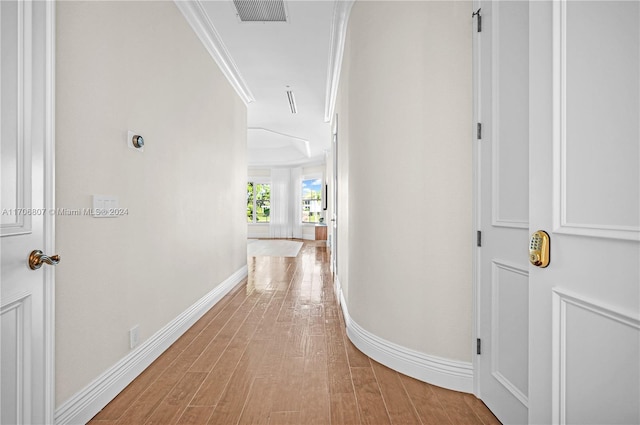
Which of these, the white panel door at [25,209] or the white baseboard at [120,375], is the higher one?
the white panel door at [25,209]

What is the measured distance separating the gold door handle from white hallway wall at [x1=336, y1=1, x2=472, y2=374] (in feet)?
5.72

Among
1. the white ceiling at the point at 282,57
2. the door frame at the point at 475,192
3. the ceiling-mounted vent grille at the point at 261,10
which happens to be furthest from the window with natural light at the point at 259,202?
the door frame at the point at 475,192

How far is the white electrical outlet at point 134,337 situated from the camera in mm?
2091

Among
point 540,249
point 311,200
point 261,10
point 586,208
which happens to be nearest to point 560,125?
point 586,208

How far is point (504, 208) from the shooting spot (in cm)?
166

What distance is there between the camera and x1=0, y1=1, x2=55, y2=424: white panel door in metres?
1.20

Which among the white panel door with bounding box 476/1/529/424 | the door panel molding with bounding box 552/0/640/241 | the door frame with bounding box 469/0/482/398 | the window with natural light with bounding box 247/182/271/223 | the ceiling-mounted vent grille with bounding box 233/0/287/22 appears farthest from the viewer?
the window with natural light with bounding box 247/182/271/223

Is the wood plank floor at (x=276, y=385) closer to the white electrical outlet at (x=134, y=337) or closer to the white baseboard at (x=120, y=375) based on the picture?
the white baseboard at (x=120, y=375)

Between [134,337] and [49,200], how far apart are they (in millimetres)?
1097

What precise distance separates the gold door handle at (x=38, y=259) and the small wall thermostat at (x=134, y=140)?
0.97m

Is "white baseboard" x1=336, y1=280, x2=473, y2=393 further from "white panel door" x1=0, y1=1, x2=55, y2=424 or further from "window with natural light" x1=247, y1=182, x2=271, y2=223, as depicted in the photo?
"window with natural light" x1=247, y1=182, x2=271, y2=223

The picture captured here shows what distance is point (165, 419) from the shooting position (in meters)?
1.68

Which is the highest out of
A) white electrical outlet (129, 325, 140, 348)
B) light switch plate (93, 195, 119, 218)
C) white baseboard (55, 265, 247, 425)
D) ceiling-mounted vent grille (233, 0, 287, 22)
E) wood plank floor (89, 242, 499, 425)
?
ceiling-mounted vent grille (233, 0, 287, 22)

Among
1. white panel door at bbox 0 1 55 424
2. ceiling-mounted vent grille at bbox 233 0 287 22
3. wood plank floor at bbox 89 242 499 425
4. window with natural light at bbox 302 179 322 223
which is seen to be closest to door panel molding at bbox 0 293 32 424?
white panel door at bbox 0 1 55 424
